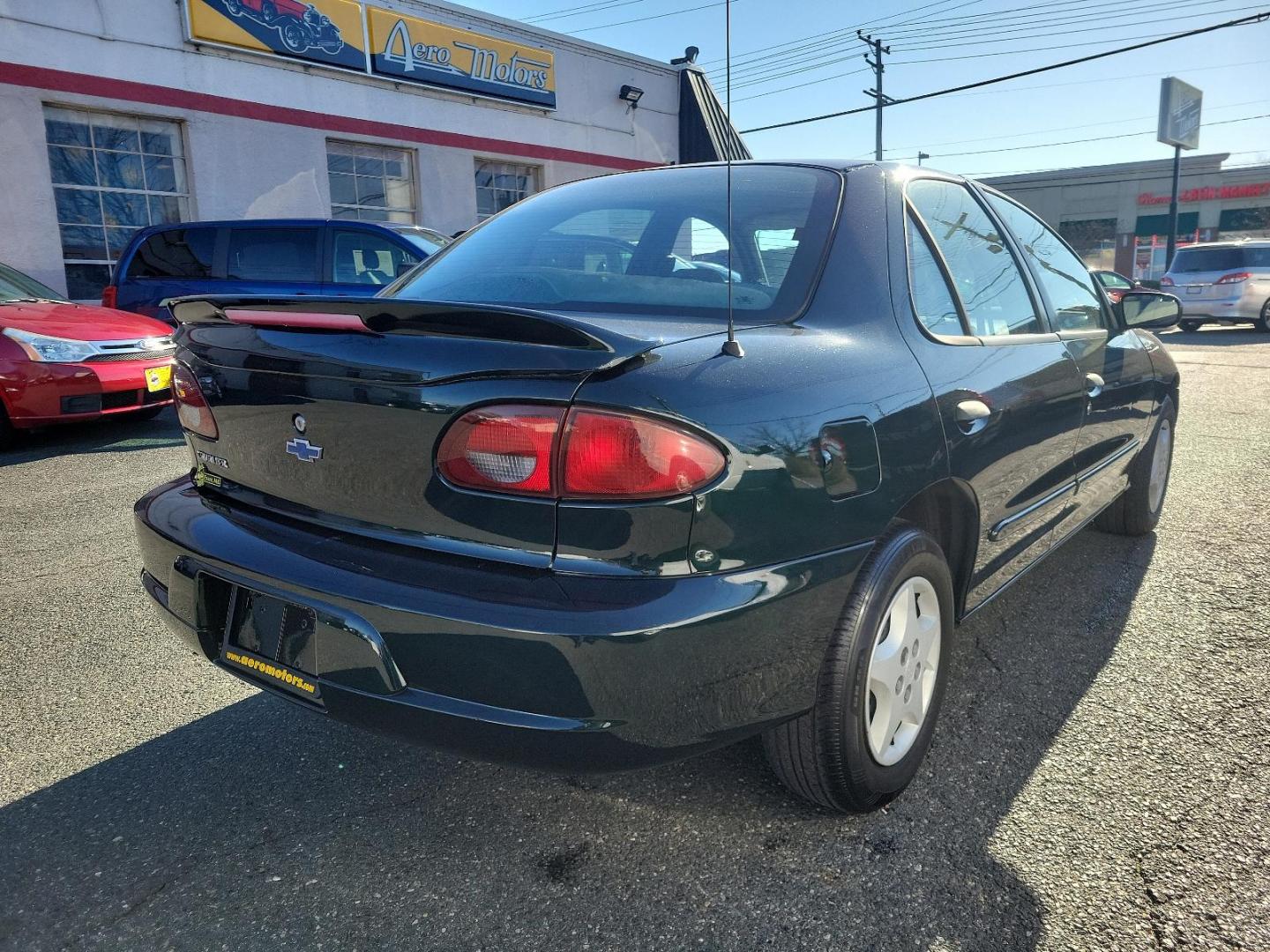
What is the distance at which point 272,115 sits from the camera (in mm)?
13008

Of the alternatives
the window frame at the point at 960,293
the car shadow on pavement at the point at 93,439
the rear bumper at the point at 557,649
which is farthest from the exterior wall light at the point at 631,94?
the rear bumper at the point at 557,649

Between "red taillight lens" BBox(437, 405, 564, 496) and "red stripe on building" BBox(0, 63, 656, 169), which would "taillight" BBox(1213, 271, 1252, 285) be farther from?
"red taillight lens" BBox(437, 405, 564, 496)

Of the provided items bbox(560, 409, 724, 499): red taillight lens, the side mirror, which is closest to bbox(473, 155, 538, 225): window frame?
the side mirror

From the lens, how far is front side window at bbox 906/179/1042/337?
8.38 feet

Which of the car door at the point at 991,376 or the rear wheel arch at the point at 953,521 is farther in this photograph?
the car door at the point at 991,376

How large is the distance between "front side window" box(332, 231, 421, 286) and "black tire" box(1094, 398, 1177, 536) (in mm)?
6198

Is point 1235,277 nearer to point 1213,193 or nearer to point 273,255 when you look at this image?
point 273,255

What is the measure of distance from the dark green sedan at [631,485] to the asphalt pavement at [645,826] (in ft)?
0.83

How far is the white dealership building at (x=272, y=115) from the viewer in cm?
1105

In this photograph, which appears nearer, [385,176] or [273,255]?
[273,255]

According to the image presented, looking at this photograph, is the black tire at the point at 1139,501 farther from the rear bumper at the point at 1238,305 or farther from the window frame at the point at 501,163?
the rear bumper at the point at 1238,305

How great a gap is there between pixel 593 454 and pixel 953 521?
1158 millimetres

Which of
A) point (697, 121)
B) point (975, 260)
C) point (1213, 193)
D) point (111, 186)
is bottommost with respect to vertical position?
point (975, 260)

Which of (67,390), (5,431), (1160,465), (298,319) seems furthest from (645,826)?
(5,431)
